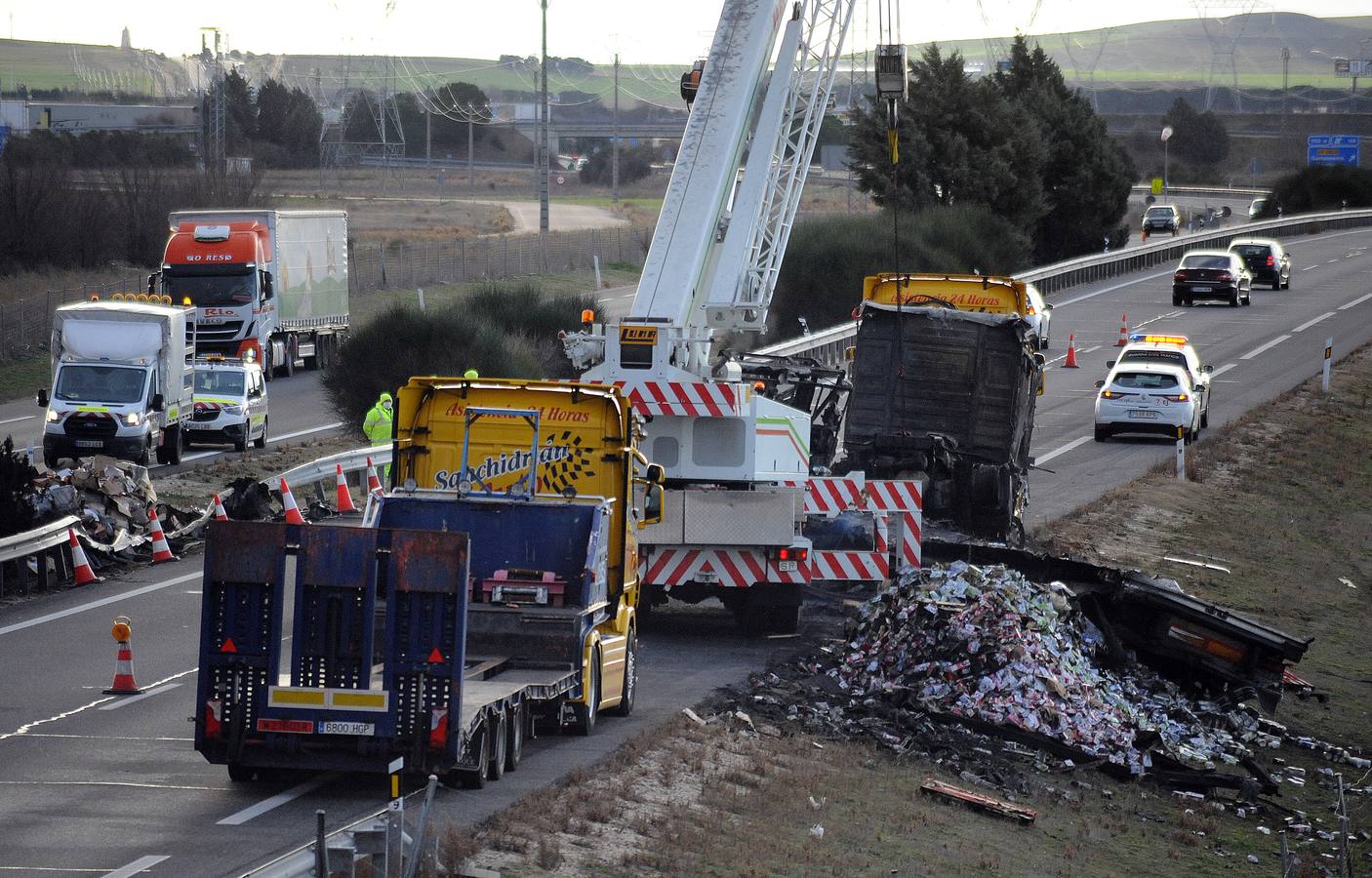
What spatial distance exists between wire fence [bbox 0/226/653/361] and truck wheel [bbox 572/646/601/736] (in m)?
38.6

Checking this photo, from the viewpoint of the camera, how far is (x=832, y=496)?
1830cm

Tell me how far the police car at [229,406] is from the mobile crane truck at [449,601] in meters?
19.2

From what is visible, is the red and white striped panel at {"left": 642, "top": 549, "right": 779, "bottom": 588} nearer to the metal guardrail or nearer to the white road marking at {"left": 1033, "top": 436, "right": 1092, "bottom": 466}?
the white road marking at {"left": 1033, "top": 436, "right": 1092, "bottom": 466}

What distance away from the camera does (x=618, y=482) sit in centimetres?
1424

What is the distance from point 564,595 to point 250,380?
21.8 meters

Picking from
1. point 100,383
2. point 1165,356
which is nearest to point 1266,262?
point 1165,356

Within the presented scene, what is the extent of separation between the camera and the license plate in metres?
10.8

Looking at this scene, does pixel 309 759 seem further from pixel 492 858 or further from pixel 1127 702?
pixel 1127 702

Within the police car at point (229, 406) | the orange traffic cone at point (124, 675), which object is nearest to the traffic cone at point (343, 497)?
the police car at point (229, 406)

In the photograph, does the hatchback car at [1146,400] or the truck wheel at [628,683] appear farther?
the hatchback car at [1146,400]

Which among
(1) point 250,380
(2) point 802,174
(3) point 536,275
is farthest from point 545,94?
(2) point 802,174

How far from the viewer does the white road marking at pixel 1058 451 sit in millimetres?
32781

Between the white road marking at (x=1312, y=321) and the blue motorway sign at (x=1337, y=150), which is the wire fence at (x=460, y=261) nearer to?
the white road marking at (x=1312, y=321)

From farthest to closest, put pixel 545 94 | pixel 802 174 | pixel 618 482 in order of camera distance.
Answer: pixel 545 94 → pixel 802 174 → pixel 618 482
